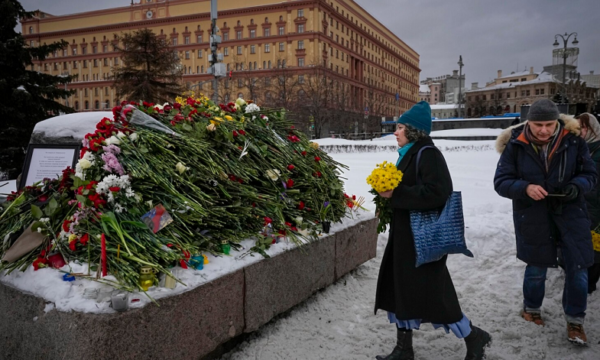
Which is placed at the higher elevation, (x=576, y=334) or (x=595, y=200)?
(x=595, y=200)

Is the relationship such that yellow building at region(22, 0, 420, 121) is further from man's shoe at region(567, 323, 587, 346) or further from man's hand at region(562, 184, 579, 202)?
man's shoe at region(567, 323, 587, 346)

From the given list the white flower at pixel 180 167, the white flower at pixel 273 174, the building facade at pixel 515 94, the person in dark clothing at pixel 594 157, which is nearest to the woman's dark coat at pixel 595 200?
the person in dark clothing at pixel 594 157

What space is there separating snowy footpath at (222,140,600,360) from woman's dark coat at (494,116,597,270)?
62cm

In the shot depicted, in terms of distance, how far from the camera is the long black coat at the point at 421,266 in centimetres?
267

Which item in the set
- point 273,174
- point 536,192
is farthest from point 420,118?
point 273,174

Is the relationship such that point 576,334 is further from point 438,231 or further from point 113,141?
point 113,141

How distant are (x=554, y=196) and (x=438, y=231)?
120cm

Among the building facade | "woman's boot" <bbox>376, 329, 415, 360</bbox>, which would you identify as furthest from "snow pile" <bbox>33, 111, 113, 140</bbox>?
the building facade

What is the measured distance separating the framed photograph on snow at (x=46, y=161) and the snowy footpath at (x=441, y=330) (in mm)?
2767

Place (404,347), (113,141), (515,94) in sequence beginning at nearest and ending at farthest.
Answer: (404,347) < (113,141) < (515,94)

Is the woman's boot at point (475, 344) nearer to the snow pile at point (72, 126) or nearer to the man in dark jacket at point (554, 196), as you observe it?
the man in dark jacket at point (554, 196)

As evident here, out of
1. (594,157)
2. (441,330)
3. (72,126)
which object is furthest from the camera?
(72,126)

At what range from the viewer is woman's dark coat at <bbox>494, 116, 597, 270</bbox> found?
10.4ft

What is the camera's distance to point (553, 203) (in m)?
3.24
